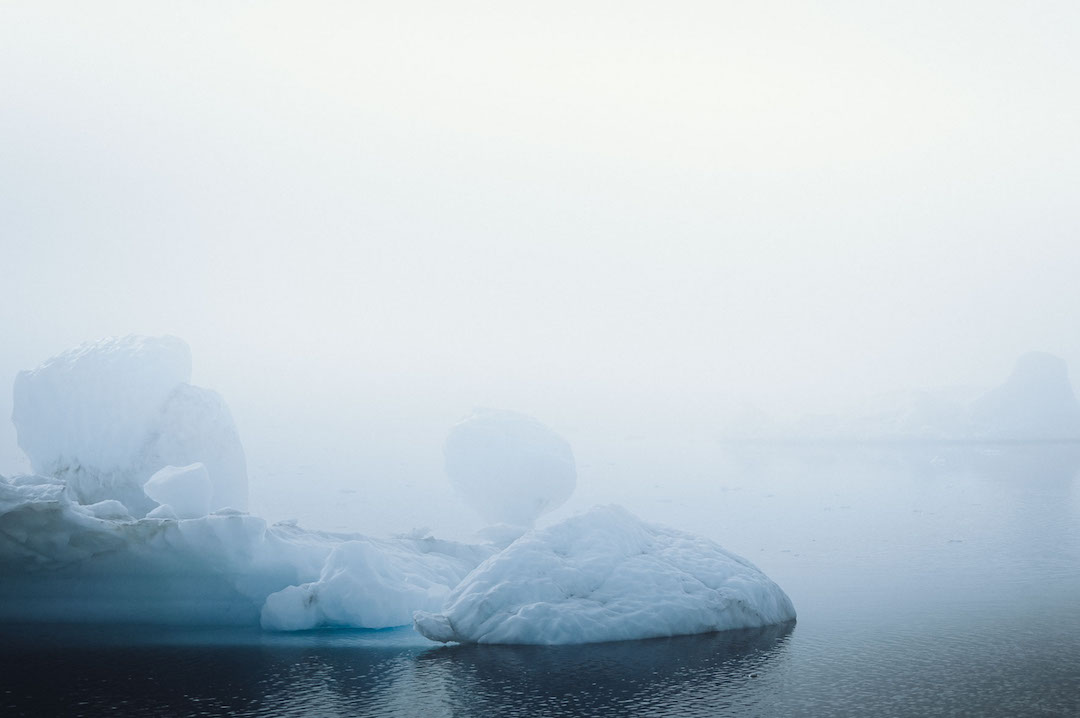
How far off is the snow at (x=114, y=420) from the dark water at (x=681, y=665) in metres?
6.09

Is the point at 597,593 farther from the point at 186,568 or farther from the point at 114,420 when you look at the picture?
the point at 114,420

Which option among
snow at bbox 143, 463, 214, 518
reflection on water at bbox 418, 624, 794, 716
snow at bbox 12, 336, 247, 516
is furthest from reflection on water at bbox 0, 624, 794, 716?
snow at bbox 12, 336, 247, 516

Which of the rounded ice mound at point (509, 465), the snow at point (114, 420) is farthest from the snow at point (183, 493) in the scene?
the rounded ice mound at point (509, 465)

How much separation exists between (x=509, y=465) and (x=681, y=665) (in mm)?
9869

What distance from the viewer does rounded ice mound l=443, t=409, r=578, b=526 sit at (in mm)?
19828

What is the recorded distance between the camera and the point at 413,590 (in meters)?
12.7

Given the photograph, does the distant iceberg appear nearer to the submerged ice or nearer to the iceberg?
the submerged ice

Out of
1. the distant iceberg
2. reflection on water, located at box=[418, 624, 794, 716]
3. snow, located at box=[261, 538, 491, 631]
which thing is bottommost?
reflection on water, located at box=[418, 624, 794, 716]

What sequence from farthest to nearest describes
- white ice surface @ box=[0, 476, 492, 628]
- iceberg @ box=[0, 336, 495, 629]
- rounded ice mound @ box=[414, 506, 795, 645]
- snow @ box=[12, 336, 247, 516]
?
snow @ box=[12, 336, 247, 516] < white ice surface @ box=[0, 476, 492, 628] < iceberg @ box=[0, 336, 495, 629] < rounded ice mound @ box=[414, 506, 795, 645]

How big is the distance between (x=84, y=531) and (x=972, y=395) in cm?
8028

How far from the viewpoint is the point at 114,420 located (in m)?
17.5

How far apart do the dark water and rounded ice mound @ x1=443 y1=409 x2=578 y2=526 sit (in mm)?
5292

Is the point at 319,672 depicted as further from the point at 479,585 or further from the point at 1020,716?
the point at 1020,716

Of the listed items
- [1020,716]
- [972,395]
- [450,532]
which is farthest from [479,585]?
[972,395]
